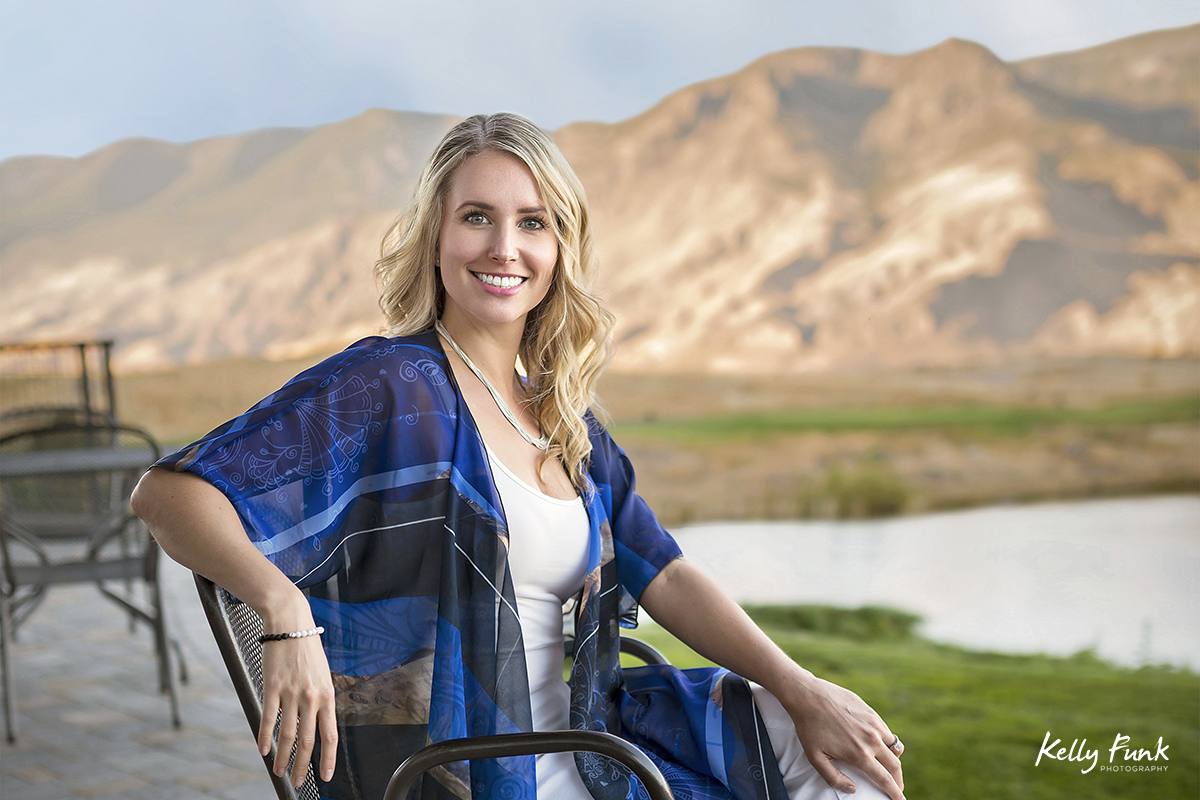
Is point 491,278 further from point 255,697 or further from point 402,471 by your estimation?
point 255,697

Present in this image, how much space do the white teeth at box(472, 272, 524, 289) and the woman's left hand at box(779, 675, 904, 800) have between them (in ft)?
1.99

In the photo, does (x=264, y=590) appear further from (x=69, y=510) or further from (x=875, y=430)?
(x=875, y=430)

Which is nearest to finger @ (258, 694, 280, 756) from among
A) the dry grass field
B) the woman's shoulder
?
the woman's shoulder

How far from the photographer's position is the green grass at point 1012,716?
326cm

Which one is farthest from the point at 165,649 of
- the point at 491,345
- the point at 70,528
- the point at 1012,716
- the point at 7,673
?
the point at 1012,716

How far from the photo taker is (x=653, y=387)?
47.0 ft

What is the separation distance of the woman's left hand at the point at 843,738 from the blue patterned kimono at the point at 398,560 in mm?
72

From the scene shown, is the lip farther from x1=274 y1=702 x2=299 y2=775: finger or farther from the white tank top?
x1=274 y1=702 x2=299 y2=775: finger

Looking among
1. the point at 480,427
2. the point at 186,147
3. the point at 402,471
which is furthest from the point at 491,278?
the point at 186,147

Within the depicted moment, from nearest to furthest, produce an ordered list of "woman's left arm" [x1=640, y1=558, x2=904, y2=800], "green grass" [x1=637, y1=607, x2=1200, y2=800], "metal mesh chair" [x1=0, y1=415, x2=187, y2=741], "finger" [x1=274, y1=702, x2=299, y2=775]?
1. "finger" [x1=274, y1=702, x2=299, y2=775]
2. "woman's left arm" [x1=640, y1=558, x2=904, y2=800]
3. "metal mesh chair" [x1=0, y1=415, x2=187, y2=741]
4. "green grass" [x1=637, y1=607, x2=1200, y2=800]

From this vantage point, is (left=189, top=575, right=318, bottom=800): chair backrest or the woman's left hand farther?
the woman's left hand

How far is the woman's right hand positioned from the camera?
800 mm

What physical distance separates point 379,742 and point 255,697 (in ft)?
0.48

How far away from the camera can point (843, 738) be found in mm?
1004
